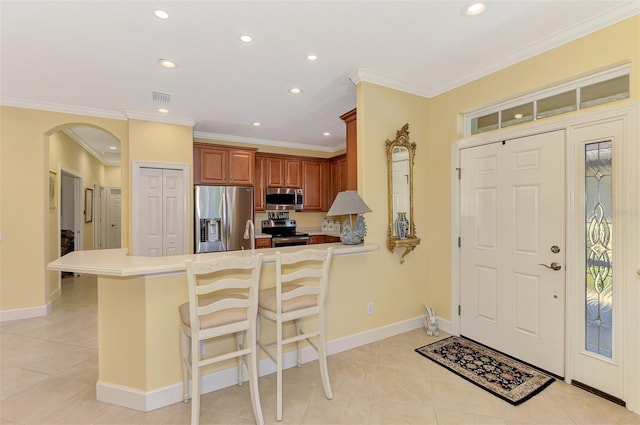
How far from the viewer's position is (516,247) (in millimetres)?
2738

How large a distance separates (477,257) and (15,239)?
5.55 meters

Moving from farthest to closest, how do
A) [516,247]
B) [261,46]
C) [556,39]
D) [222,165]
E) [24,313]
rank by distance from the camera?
[222,165] → [24,313] → [516,247] → [261,46] → [556,39]

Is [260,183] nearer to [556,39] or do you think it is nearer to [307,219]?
[307,219]

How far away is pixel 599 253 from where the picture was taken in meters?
2.24

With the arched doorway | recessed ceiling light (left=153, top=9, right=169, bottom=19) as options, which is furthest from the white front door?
the arched doorway

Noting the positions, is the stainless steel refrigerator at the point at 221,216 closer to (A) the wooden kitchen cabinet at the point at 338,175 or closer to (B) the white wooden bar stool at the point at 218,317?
(A) the wooden kitchen cabinet at the point at 338,175

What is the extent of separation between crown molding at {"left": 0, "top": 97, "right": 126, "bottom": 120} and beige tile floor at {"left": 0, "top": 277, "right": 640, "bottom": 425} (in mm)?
2868

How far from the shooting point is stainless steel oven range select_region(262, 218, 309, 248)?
5484 mm

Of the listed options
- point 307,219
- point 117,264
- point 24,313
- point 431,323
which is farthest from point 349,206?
point 24,313

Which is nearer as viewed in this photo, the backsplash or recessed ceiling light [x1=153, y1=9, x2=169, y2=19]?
recessed ceiling light [x1=153, y1=9, x2=169, y2=19]

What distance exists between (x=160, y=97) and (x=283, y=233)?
10.4 ft

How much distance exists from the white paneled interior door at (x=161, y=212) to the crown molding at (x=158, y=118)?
69 cm

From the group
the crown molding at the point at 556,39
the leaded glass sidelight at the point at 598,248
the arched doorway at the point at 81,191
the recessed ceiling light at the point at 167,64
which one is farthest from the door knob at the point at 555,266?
the arched doorway at the point at 81,191

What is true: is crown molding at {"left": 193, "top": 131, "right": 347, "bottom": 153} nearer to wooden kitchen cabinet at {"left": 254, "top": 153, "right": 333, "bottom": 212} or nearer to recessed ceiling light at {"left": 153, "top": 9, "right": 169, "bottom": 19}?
wooden kitchen cabinet at {"left": 254, "top": 153, "right": 333, "bottom": 212}
